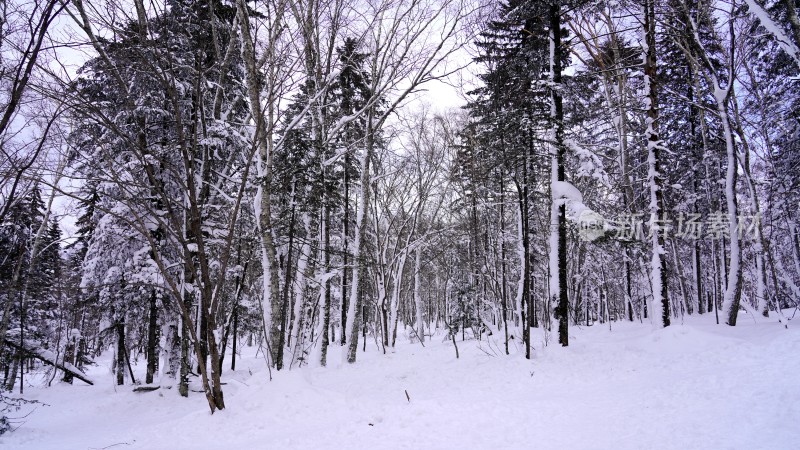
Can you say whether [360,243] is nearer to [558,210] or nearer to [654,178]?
[558,210]

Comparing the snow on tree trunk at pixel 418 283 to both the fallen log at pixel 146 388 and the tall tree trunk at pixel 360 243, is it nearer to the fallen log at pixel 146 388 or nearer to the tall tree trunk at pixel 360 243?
the tall tree trunk at pixel 360 243

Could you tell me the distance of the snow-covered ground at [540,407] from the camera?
515 centimetres

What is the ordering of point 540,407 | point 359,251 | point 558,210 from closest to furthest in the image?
point 540,407 → point 558,210 → point 359,251

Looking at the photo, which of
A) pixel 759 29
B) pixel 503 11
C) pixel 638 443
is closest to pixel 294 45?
pixel 503 11

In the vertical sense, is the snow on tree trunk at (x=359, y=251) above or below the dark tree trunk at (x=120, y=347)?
above

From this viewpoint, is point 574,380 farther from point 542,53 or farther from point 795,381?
point 542,53

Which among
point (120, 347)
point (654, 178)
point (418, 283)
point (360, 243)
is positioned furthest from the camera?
point (418, 283)

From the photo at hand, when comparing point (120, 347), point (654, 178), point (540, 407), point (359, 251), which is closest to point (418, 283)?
point (359, 251)

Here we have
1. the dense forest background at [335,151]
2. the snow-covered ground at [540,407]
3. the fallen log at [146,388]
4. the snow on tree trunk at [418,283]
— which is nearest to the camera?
the snow-covered ground at [540,407]

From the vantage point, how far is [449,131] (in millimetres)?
17703

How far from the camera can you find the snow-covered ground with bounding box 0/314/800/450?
5.15 metres

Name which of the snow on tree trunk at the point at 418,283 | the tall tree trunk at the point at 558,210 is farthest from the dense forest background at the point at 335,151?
the snow on tree trunk at the point at 418,283

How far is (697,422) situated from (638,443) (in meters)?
1.11

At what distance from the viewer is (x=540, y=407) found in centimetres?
680
